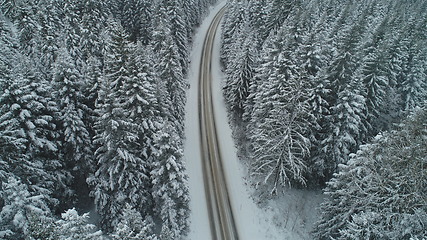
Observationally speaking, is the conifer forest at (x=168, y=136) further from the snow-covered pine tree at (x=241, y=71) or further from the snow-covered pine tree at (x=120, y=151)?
the snow-covered pine tree at (x=241, y=71)

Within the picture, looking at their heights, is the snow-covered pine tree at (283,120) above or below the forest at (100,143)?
below

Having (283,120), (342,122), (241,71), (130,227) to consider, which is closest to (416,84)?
(342,122)

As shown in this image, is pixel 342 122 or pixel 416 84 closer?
pixel 342 122

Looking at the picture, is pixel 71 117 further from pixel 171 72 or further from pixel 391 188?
pixel 391 188

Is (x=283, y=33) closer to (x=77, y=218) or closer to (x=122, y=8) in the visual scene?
(x=77, y=218)

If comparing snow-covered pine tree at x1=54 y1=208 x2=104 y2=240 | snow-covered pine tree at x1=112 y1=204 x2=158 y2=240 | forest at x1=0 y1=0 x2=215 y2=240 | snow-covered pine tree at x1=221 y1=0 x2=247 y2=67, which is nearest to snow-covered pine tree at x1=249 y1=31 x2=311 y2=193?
forest at x1=0 y1=0 x2=215 y2=240

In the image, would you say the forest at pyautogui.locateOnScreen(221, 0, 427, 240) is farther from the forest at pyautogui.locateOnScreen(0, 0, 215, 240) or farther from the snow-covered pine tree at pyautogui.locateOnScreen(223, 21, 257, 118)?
the forest at pyautogui.locateOnScreen(0, 0, 215, 240)

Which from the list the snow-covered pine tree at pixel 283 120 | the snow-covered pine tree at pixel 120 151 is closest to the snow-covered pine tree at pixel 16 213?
the snow-covered pine tree at pixel 120 151
